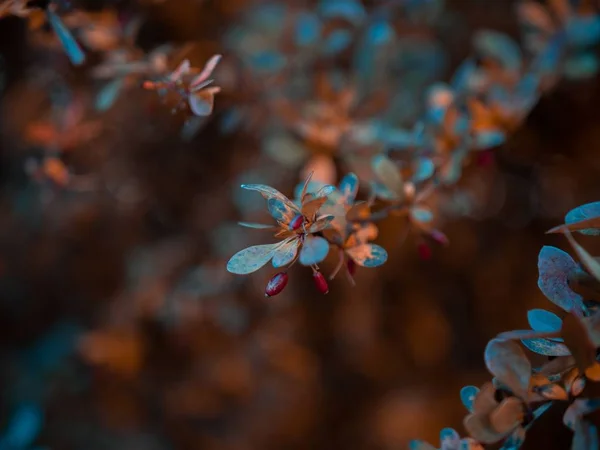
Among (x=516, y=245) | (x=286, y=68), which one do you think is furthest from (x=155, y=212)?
(x=516, y=245)

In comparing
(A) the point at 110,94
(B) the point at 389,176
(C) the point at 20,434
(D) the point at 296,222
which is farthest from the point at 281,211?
(C) the point at 20,434

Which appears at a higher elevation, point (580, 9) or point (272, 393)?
point (580, 9)

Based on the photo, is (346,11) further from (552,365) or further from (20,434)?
(20,434)

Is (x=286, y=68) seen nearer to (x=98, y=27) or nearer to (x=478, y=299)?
(x=98, y=27)

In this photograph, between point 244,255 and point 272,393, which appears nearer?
point 244,255

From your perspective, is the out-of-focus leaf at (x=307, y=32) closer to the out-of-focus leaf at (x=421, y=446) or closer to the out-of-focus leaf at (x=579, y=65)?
the out-of-focus leaf at (x=579, y=65)

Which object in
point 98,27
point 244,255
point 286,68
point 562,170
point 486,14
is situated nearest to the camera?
point 244,255

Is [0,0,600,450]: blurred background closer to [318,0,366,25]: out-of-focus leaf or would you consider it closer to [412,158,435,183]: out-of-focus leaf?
[318,0,366,25]: out-of-focus leaf

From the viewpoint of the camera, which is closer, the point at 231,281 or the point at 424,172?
the point at 424,172
